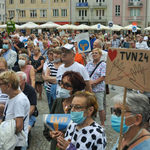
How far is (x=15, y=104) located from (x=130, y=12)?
57.9 meters

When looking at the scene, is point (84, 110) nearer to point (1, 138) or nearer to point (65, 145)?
point (65, 145)

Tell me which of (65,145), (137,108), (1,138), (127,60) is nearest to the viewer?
(137,108)

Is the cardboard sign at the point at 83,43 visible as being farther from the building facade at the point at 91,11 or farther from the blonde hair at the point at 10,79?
the building facade at the point at 91,11

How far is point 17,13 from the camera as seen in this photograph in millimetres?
57594

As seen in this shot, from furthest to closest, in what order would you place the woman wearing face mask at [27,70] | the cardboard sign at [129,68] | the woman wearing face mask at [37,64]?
the woman wearing face mask at [37,64]
the woman wearing face mask at [27,70]
the cardboard sign at [129,68]

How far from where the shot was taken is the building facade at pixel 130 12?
56.9 m

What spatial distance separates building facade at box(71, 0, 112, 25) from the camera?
5716 cm

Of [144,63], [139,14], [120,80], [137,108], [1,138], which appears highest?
[139,14]

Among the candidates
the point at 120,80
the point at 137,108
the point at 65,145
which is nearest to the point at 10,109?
the point at 65,145

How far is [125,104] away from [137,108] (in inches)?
4.2

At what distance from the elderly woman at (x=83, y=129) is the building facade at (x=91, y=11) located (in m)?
56.1

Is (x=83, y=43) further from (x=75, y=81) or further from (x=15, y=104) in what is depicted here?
(x=15, y=104)

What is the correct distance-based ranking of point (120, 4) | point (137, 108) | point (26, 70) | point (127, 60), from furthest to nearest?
point (120, 4)
point (26, 70)
point (127, 60)
point (137, 108)

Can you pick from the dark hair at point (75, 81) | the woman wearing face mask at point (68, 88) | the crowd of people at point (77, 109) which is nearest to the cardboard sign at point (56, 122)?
the crowd of people at point (77, 109)
